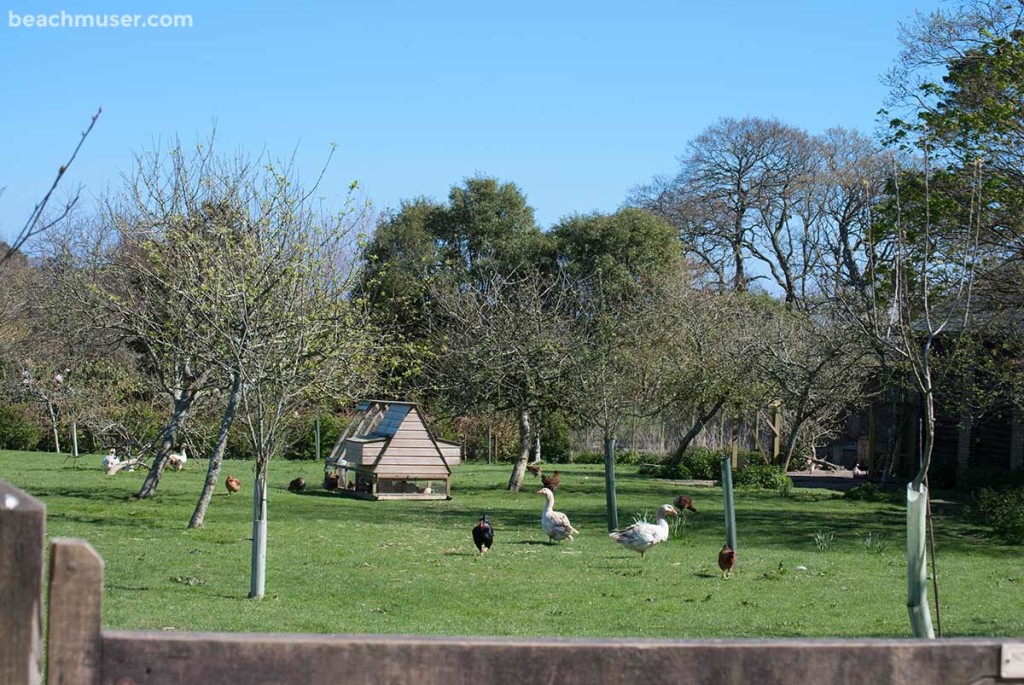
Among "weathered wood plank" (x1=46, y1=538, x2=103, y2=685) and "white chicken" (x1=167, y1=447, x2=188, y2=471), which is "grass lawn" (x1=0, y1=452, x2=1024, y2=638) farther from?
"weathered wood plank" (x1=46, y1=538, x2=103, y2=685)

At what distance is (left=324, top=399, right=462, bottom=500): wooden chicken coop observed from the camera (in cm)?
2588

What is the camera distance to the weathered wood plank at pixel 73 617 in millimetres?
3807

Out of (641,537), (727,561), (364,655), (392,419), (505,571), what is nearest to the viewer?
(364,655)

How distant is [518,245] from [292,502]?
19.9m

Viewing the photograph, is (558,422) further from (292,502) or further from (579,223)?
(292,502)

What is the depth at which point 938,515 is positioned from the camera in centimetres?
2452

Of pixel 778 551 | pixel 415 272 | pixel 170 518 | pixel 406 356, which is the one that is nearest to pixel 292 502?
pixel 170 518

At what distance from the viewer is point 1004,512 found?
833 inches

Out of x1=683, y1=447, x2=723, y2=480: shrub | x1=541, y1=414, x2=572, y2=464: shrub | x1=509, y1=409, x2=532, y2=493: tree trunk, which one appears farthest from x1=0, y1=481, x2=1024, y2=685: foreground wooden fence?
x1=541, y1=414, x2=572, y2=464: shrub

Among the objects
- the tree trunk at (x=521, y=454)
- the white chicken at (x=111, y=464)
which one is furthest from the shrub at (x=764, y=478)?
the white chicken at (x=111, y=464)

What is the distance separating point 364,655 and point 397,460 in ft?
72.6

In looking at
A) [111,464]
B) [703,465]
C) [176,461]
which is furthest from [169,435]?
[703,465]

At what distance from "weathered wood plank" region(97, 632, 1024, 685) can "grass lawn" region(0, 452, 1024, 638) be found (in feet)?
17.2

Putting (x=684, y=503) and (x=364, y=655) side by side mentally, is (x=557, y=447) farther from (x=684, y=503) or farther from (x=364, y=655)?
(x=364, y=655)
